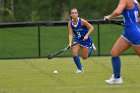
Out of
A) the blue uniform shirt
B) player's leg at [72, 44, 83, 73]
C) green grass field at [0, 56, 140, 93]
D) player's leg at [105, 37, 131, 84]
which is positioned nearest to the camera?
green grass field at [0, 56, 140, 93]

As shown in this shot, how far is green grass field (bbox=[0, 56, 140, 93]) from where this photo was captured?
12.9 m

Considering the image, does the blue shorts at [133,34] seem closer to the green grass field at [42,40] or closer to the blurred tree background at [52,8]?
the green grass field at [42,40]

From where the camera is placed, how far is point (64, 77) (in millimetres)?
15656

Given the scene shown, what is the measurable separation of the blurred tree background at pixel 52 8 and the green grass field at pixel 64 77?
2222 cm

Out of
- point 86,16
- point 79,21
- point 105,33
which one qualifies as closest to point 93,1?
point 86,16

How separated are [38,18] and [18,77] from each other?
2777 centimetres

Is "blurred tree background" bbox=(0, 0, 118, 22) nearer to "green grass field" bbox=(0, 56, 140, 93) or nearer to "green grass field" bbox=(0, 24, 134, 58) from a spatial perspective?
"green grass field" bbox=(0, 24, 134, 58)

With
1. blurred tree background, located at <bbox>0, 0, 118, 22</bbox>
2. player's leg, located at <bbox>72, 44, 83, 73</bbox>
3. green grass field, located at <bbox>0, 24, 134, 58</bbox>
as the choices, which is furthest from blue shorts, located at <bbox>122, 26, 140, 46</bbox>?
blurred tree background, located at <bbox>0, 0, 118, 22</bbox>

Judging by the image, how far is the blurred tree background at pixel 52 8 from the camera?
43.8 m

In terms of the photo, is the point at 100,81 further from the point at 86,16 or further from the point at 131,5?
the point at 86,16

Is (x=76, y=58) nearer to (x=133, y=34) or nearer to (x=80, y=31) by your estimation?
(x=80, y=31)

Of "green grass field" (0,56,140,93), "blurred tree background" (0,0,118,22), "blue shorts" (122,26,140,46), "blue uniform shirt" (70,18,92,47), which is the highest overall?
"blue shorts" (122,26,140,46)

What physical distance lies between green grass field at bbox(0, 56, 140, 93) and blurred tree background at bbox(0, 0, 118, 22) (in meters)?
22.2

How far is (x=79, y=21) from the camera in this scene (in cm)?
1717
